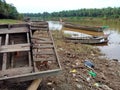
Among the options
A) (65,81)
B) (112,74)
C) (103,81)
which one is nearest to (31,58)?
(65,81)

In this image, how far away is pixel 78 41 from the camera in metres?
13.3

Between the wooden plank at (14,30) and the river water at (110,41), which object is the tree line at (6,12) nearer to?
the river water at (110,41)

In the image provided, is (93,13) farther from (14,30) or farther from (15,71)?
(15,71)

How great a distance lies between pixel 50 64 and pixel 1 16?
19.0 meters

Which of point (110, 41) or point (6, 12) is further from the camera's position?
point (6, 12)

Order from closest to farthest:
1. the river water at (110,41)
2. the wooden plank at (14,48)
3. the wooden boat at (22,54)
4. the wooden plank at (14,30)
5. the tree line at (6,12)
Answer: the wooden boat at (22,54), the wooden plank at (14,48), the wooden plank at (14,30), the river water at (110,41), the tree line at (6,12)

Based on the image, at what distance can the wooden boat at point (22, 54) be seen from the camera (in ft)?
10.5

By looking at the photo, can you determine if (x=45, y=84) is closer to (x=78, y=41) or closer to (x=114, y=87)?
(x=114, y=87)

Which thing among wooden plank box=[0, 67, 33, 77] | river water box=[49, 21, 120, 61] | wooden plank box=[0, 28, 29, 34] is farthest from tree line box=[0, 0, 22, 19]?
wooden plank box=[0, 67, 33, 77]

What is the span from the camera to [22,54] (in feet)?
13.6

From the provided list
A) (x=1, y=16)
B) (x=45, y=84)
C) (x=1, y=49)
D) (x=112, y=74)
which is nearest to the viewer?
(x=1, y=49)

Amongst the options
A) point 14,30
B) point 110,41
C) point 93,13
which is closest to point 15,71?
point 14,30

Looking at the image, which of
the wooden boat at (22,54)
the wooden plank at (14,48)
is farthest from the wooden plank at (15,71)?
the wooden plank at (14,48)

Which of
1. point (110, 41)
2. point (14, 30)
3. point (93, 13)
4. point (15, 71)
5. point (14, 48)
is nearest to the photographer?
point (15, 71)
